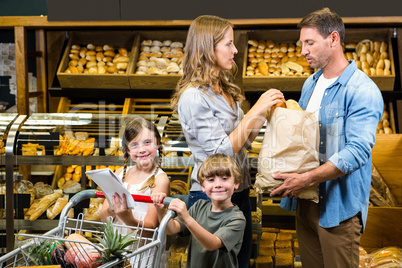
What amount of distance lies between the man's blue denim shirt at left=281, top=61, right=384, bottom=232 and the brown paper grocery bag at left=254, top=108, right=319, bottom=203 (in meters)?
0.11

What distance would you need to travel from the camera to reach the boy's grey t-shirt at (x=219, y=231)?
5.58ft

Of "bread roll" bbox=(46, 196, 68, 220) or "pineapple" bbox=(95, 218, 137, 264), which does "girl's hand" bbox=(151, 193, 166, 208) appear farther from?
"bread roll" bbox=(46, 196, 68, 220)

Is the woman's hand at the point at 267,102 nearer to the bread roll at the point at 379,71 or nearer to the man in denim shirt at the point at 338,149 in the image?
the man in denim shirt at the point at 338,149

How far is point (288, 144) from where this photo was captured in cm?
179

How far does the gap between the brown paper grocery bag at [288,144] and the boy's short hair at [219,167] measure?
0.50 ft

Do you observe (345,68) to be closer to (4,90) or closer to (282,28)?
(282,28)

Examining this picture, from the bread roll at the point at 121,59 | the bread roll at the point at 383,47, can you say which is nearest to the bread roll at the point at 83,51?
the bread roll at the point at 121,59

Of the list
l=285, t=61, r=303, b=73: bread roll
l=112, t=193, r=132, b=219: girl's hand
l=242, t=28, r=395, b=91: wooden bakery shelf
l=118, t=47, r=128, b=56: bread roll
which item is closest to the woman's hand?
l=112, t=193, r=132, b=219: girl's hand

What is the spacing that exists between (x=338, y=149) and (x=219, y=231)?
59cm

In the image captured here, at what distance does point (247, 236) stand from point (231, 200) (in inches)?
7.3

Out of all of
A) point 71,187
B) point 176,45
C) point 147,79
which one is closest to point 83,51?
point 147,79

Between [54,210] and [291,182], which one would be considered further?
[54,210]

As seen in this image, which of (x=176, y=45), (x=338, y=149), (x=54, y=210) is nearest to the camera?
(x=338, y=149)

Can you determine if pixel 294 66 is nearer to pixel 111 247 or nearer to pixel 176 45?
pixel 176 45
